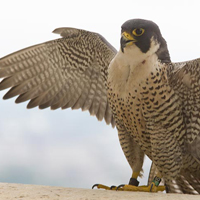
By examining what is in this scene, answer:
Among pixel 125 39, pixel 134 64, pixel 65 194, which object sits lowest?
pixel 65 194

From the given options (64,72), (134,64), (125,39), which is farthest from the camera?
(64,72)

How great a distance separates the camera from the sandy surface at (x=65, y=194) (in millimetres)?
4203

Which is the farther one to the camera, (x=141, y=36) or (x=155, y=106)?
(x=155, y=106)

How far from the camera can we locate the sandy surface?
165 inches

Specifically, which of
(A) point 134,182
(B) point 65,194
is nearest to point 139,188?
(A) point 134,182

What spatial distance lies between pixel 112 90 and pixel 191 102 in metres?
0.93

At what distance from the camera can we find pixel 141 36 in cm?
467

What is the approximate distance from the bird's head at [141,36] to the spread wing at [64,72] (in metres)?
1.05

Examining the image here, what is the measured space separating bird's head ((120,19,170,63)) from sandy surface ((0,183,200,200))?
1553 mm

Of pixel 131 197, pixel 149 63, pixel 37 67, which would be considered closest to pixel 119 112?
pixel 149 63

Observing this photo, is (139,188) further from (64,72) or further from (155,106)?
(64,72)

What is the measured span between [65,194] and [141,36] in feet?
6.21

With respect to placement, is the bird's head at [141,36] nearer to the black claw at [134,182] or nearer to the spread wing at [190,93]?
the spread wing at [190,93]

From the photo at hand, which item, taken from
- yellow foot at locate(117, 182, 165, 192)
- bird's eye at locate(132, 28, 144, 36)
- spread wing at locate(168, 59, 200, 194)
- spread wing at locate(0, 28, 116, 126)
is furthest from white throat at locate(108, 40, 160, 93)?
yellow foot at locate(117, 182, 165, 192)
